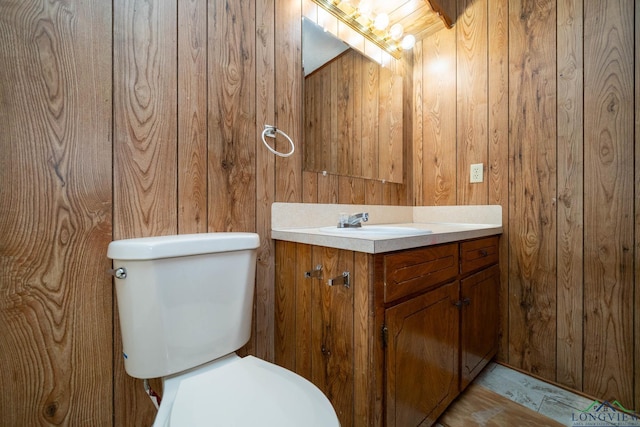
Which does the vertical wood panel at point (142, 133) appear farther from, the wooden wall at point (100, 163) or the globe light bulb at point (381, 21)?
Result: the globe light bulb at point (381, 21)

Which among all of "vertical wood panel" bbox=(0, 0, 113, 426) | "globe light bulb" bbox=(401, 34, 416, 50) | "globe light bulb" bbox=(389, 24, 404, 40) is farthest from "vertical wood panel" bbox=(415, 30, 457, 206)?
"vertical wood panel" bbox=(0, 0, 113, 426)

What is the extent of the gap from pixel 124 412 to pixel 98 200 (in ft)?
2.23

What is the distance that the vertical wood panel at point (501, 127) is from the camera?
1.45 metres

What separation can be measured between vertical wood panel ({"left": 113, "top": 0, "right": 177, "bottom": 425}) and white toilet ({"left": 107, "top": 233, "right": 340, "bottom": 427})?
16 cm

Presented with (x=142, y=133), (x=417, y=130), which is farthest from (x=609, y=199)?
(x=142, y=133)

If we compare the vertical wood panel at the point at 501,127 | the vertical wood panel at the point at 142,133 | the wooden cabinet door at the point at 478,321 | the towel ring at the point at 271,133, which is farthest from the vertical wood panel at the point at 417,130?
the vertical wood panel at the point at 142,133

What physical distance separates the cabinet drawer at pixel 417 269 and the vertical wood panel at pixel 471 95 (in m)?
0.68

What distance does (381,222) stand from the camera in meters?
1.63

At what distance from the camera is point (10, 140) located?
27.6 inches

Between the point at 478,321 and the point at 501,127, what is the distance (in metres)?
1.04

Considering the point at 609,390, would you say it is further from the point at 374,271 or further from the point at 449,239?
the point at 374,271

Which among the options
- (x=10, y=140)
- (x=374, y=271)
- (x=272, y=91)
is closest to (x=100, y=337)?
(x=10, y=140)

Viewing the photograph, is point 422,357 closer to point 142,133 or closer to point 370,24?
point 142,133

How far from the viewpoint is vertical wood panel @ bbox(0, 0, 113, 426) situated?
0.71m
